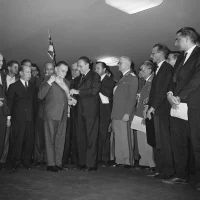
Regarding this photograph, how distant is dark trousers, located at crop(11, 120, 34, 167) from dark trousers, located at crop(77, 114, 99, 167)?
24.2 inches

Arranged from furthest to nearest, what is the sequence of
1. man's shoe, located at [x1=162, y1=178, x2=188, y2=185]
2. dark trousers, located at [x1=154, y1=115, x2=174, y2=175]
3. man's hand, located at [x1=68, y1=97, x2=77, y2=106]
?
man's hand, located at [x1=68, y1=97, x2=77, y2=106] → dark trousers, located at [x1=154, y1=115, x2=174, y2=175] → man's shoe, located at [x1=162, y1=178, x2=188, y2=185]

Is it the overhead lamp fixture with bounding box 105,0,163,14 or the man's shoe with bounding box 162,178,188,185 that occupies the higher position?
the overhead lamp fixture with bounding box 105,0,163,14

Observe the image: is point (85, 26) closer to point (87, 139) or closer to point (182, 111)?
point (87, 139)

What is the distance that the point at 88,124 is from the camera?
3090 mm

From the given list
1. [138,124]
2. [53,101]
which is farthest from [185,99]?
[53,101]

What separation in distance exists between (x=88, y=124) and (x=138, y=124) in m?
0.62

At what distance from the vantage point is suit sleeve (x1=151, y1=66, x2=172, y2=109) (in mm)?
2605

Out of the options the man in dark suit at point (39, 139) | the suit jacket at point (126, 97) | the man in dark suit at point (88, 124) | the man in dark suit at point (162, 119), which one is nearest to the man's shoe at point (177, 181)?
the man in dark suit at point (162, 119)

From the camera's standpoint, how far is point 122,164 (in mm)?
3252

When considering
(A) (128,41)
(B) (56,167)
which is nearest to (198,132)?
(B) (56,167)

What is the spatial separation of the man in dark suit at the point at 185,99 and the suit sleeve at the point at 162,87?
14cm

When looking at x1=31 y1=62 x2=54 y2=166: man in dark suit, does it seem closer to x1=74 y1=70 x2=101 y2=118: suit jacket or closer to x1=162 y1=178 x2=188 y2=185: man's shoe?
x1=74 y1=70 x2=101 y2=118: suit jacket

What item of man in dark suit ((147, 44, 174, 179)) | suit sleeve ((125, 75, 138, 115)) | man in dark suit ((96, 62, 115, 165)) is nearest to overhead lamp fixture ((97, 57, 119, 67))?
man in dark suit ((96, 62, 115, 165))

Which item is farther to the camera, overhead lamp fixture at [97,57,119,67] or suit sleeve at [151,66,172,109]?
overhead lamp fixture at [97,57,119,67]
